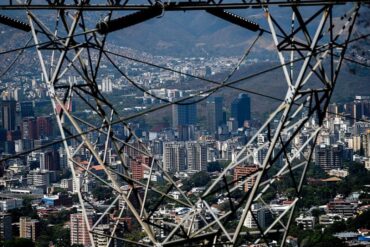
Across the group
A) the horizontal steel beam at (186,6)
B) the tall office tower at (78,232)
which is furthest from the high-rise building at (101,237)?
the tall office tower at (78,232)

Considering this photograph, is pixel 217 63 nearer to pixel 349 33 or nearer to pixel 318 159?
pixel 318 159

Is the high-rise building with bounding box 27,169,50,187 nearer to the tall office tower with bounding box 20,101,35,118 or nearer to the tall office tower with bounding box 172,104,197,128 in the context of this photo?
the tall office tower with bounding box 20,101,35,118

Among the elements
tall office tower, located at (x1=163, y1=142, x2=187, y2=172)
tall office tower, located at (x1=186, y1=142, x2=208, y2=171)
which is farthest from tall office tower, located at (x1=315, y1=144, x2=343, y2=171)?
tall office tower, located at (x1=163, y1=142, x2=187, y2=172)

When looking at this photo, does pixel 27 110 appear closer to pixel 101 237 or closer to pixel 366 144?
pixel 366 144

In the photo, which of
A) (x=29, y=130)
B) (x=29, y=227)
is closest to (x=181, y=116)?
(x=29, y=130)

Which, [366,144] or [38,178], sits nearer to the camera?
[38,178]

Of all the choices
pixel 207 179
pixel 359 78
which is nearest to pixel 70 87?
pixel 207 179
